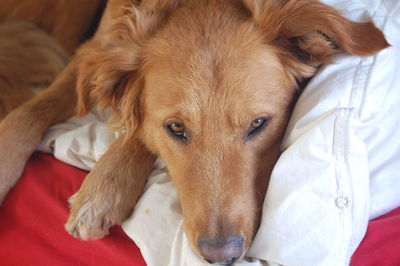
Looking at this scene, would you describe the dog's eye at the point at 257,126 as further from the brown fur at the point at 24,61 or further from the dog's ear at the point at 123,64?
the brown fur at the point at 24,61

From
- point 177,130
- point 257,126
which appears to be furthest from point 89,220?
point 257,126

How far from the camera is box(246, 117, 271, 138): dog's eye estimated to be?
1649mm

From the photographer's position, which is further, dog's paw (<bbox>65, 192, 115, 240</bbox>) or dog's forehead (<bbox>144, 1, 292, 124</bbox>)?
dog's paw (<bbox>65, 192, 115, 240</bbox>)

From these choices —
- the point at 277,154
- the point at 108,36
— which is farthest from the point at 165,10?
the point at 277,154

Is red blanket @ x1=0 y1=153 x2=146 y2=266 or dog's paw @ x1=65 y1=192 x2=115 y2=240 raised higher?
dog's paw @ x1=65 y1=192 x2=115 y2=240

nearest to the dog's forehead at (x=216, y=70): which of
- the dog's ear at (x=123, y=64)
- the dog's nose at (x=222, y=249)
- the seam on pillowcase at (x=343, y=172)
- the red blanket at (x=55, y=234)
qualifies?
the dog's ear at (x=123, y=64)

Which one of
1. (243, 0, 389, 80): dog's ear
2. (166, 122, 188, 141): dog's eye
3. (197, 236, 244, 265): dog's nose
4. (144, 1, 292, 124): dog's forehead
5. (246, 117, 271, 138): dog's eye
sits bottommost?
(197, 236, 244, 265): dog's nose

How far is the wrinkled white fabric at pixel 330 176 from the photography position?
4.67 ft

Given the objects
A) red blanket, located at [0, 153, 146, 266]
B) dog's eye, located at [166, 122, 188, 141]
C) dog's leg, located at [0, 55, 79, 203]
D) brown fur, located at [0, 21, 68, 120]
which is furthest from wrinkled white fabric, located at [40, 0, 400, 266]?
brown fur, located at [0, 21, 68, 120]

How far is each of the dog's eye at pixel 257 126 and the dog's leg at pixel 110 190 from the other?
0.59 metres

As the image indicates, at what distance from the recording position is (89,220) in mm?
1835

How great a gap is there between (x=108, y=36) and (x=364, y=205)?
1265mm

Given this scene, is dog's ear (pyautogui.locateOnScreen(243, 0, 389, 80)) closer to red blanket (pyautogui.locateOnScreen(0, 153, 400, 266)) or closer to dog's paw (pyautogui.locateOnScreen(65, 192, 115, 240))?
red blanket (pyautogui.locateOnScreen(0, 153, 400, 266))

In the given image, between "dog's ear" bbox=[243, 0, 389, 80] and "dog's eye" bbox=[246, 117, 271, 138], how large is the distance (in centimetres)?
27
